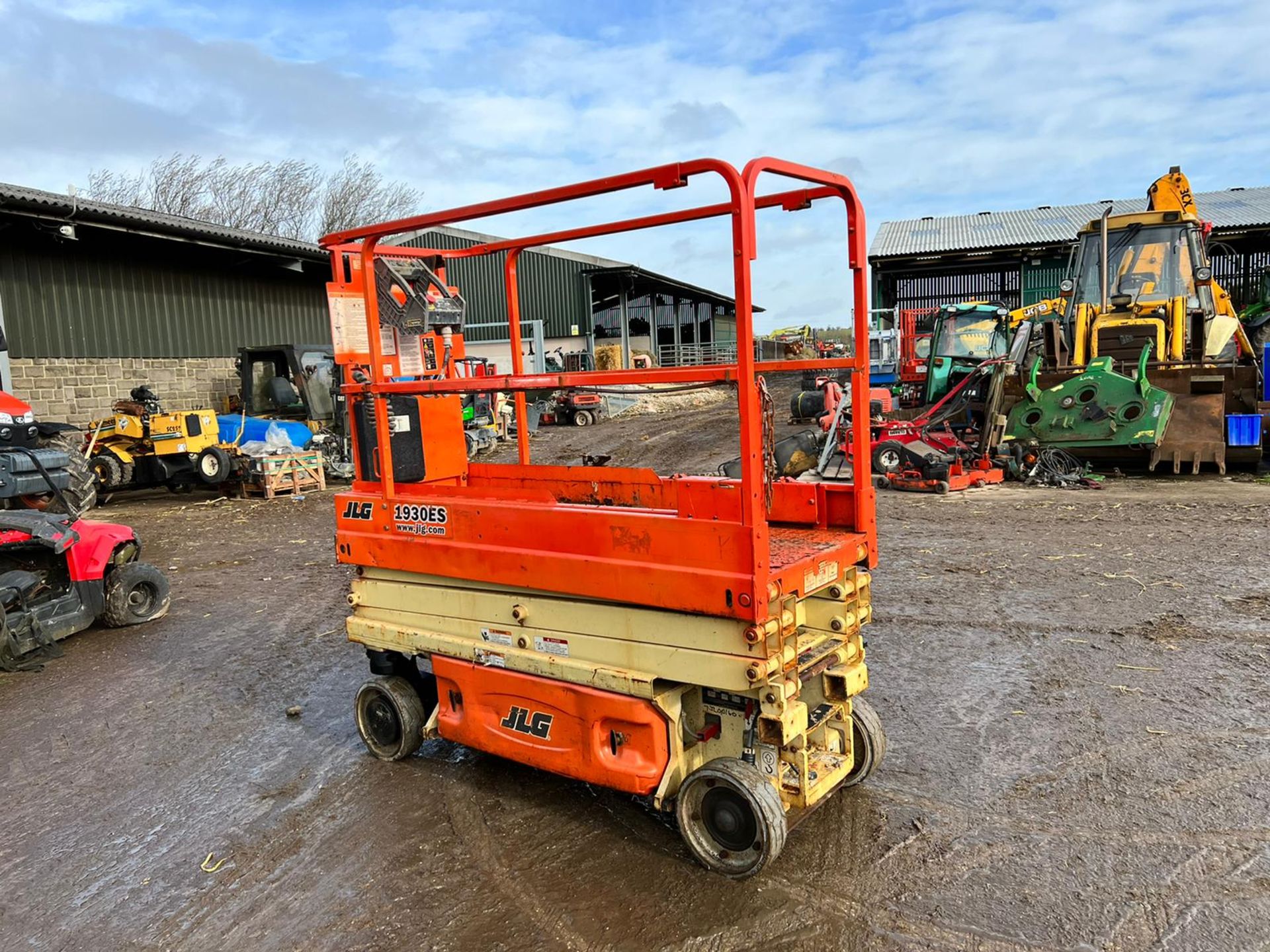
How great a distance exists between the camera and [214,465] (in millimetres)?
12078

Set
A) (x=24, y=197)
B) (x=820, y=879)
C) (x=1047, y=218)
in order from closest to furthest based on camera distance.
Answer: (x=820, y=879)
(x=24, y=197)
(x=1047, y=218)

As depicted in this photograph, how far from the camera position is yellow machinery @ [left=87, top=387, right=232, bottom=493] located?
12086mm

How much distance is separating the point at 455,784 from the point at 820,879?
168 centimetres

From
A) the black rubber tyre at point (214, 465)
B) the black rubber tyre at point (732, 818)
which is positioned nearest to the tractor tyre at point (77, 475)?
the black rubber tyre at point (214, 465)

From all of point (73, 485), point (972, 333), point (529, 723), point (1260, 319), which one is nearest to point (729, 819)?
point (529, 723)

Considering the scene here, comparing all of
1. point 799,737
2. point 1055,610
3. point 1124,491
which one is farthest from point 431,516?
point 1124,491

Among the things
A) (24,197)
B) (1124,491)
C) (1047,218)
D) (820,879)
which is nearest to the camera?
(820,879)

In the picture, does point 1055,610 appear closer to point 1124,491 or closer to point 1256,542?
point 1256,542

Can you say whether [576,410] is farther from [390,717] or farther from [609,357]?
[390,717]

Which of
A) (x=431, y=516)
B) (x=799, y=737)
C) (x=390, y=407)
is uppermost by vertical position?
(x=390, y=407)

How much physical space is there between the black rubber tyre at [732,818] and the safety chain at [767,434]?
959 millimetres

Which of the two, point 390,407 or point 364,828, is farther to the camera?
point 390,407

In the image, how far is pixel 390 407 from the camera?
4059mm

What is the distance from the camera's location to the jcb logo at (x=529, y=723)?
3533 millimetres
